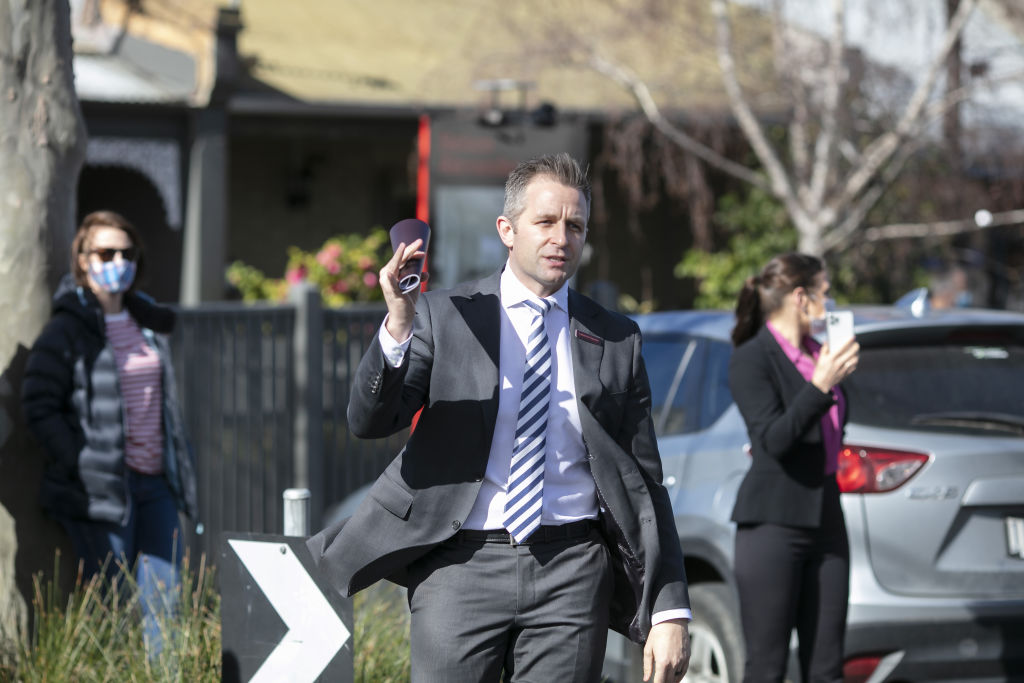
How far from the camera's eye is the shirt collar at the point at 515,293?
3.19 meters

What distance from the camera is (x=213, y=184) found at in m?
13.3

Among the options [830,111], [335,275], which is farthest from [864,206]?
[335,275]

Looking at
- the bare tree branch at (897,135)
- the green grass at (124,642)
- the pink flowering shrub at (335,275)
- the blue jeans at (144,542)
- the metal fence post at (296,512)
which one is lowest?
the green grass at (124,642)

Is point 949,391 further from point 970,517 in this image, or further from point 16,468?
point 16,468

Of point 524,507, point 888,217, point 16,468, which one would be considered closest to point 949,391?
point 524,507

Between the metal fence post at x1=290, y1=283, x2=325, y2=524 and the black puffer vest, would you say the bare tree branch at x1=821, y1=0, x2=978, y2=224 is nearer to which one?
the metal fence post at x1=290, y1=283, x2=325, y2=524

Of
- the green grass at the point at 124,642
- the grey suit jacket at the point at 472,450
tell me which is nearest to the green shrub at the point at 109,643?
the green grass at the point at 124,642

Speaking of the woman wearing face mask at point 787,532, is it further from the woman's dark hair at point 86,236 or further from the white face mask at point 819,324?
the woman's dark hair at point 86,236

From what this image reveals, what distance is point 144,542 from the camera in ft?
16.7

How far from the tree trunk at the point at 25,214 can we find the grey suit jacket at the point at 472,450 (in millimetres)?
2071

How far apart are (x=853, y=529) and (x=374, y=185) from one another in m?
12.7

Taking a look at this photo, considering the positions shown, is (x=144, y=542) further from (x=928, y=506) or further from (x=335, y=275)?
(x=335, y=275)

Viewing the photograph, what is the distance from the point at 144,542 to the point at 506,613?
95.5 inches

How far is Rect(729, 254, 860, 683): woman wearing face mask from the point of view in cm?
451
